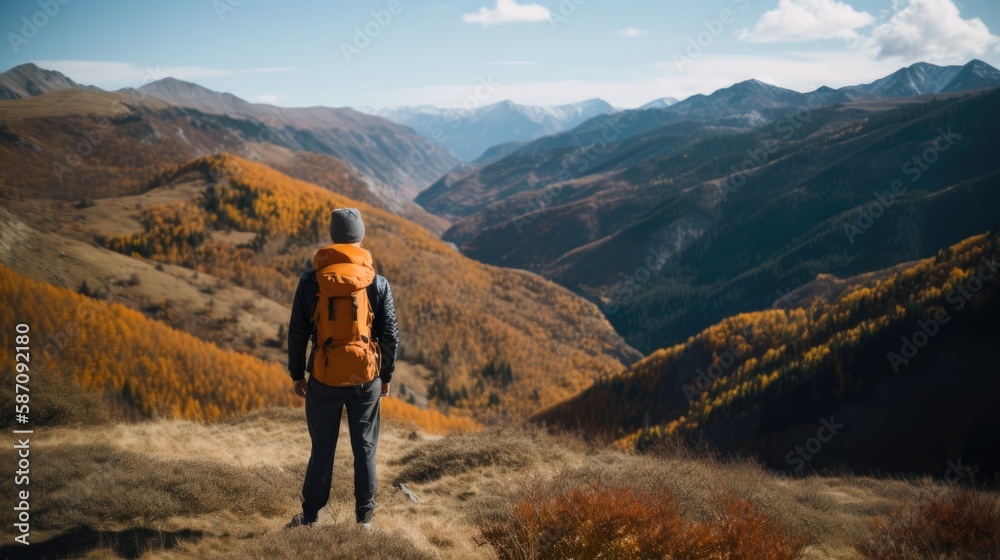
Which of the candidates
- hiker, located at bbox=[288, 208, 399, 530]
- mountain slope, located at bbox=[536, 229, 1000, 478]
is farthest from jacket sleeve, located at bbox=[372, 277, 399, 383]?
mountain slope, located at bbox=[536, 229, 1000, 478]

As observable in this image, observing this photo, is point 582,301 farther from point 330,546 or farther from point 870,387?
point 330,546

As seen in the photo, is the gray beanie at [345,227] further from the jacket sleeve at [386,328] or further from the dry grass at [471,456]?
the dry grass at [471,456]

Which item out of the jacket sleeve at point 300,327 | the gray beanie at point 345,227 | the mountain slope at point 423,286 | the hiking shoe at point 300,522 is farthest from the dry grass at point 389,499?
the mountain slope at point 423,286

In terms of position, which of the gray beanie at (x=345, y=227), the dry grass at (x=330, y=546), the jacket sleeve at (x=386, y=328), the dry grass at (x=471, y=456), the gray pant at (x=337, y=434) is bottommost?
the dry grass at (x=471, y=456)

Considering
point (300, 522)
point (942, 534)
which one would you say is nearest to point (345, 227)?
point (300, 522)

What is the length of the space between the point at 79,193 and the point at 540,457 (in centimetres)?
15226

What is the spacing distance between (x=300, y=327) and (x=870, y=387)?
203 ft

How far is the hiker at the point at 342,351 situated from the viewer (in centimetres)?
626

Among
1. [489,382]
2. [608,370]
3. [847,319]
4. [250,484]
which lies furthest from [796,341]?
[250,484]

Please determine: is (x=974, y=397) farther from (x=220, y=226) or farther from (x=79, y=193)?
(x=79, y=193)

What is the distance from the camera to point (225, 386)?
34.0 meters

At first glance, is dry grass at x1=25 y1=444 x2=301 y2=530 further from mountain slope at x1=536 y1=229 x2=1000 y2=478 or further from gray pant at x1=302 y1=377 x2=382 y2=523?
mountain slope at x1=536 y1=229 x2=1000 y2=478

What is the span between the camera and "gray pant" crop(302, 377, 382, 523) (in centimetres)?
659

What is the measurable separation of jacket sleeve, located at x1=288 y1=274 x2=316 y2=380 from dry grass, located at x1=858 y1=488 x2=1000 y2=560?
8.91 meters
